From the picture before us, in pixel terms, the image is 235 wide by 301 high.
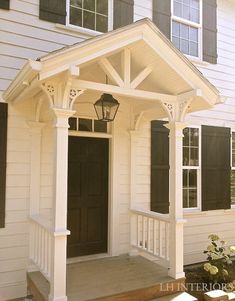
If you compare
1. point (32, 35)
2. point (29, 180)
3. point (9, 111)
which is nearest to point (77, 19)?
point (32, 35)

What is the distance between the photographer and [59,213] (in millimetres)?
3252

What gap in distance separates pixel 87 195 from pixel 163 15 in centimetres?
A: 363

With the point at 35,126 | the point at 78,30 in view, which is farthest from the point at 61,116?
the point at 78,30

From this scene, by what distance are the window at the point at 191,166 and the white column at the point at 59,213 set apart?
3.21 m

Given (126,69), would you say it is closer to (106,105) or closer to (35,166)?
(106,105)

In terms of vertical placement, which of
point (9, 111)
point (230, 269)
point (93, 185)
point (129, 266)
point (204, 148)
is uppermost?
point (9, 111)

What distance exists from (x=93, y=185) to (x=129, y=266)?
1.35 meters

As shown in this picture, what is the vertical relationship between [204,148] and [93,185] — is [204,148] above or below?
above

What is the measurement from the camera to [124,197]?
5.04 metres

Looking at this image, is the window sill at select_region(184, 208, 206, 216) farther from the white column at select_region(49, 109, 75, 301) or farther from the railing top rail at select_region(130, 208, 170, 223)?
the white column at select_region(49, 109, 75, 301)

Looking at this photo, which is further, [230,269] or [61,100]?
[230,269]

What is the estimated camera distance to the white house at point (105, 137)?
334 centimetres

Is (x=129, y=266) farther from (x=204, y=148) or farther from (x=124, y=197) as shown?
(x=204, y=148)

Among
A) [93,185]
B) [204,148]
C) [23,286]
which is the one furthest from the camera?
[204,148]
